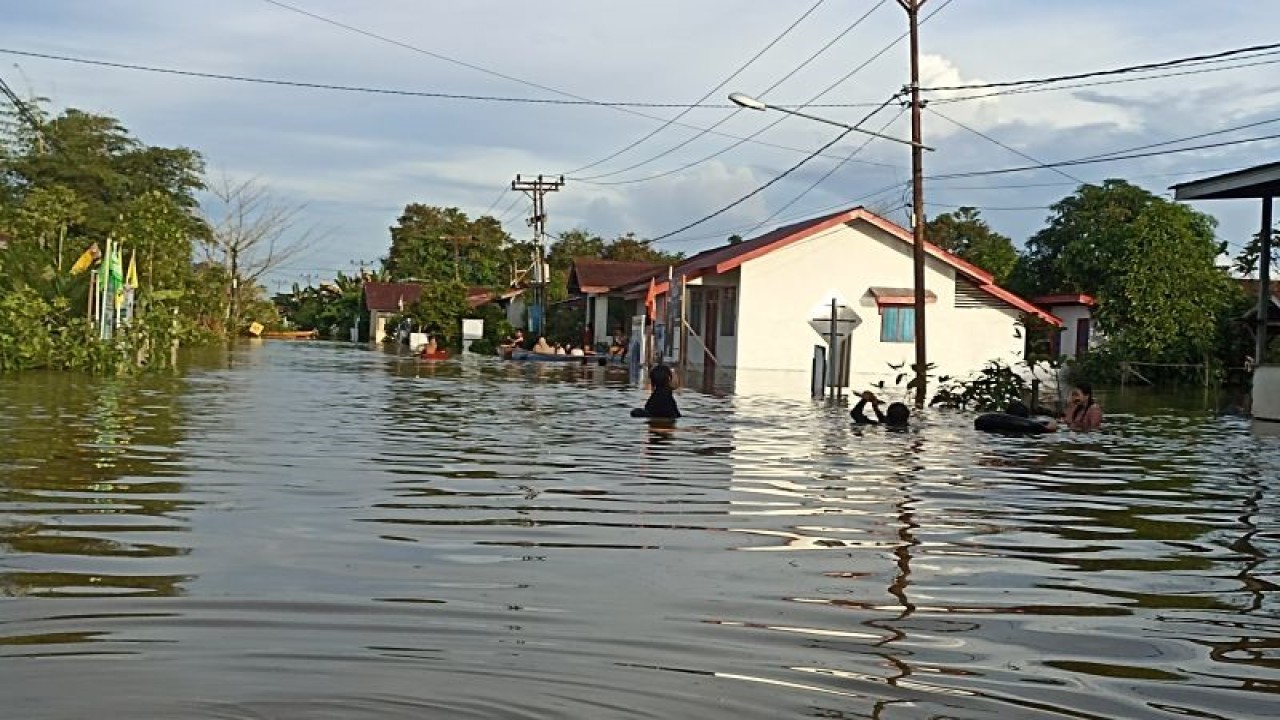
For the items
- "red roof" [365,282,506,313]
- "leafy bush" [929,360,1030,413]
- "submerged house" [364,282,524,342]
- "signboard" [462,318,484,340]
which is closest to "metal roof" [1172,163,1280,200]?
"leafy bush" [929,360,1030,413]

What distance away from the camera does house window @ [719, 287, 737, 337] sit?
157ft

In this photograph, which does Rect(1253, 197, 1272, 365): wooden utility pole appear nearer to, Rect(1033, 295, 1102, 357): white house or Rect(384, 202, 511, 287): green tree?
Rect(1033, 295, 1102, 357): white house

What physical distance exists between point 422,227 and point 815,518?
101497mm

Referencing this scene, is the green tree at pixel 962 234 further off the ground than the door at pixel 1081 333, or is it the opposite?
the green tree at pixel 962 234

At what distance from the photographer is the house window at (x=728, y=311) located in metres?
47.9

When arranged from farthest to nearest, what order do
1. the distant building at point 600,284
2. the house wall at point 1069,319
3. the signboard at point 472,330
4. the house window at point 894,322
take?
the signboard at point 472,330, the distant building at point 600,284, the house wall at point 1069,319, the house window at point 894,322

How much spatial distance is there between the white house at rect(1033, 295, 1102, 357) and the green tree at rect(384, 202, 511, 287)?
54671 mm

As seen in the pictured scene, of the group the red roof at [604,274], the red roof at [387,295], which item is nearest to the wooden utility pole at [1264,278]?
the red roof at [604,274]

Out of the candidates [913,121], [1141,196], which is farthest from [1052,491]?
[1141,196]

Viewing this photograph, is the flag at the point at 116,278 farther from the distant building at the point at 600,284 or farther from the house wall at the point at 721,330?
the distant building at the point at 600,284

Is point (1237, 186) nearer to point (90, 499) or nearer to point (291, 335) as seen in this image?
point (90, 499)

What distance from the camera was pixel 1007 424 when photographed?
21.7 meters

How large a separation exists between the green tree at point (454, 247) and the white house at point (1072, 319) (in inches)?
2152

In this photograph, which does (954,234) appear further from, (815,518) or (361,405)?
(815,518)
